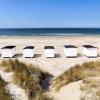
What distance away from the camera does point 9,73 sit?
1006cm

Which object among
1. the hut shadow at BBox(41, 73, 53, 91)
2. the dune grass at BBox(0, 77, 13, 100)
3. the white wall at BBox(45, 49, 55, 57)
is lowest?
the hut shadow at BBox(41, 73, 53, 91)

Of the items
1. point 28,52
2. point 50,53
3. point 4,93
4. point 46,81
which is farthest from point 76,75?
point 28,52

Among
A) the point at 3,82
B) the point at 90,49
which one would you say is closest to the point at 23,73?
the point at 3,82

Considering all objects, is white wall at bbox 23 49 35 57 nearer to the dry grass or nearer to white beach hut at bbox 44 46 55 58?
white beach hut at bbox 44 46 55 58

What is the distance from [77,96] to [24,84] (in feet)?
6.26

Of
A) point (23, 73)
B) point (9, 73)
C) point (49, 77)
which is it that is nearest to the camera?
point (23, 73)

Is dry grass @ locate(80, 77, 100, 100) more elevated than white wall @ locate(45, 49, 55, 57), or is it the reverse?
dry grass @ locate(80, 77, 100, 100)

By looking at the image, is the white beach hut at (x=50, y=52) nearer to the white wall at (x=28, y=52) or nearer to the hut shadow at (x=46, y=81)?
the white wall at (x=28, y=52)

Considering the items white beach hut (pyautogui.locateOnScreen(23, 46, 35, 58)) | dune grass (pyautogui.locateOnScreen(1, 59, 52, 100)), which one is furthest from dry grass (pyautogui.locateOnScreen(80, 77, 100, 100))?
white beach hut (pyautogui.locateOnScreen(23, 46, 35, 58))

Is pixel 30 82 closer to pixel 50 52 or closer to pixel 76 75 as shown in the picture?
pixel 76 75

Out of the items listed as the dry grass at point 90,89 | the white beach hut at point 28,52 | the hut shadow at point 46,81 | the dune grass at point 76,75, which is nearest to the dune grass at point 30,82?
the hut shadow at point 46,81

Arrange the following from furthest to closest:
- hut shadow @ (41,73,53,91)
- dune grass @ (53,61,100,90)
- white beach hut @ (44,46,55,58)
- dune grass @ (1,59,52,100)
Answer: white beach hut @ (44,46,55,58)
hut shadow @ (41,73,53,91)
dune grass @ (53,61,100,90)
dune grass @ (1,59,52,100)

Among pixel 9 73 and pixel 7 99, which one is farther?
pixel 9 73

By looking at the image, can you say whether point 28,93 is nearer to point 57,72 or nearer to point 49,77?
point 49,77
